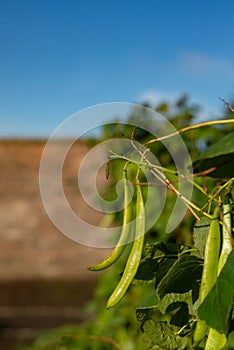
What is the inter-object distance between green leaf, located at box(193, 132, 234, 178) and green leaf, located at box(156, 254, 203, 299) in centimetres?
12

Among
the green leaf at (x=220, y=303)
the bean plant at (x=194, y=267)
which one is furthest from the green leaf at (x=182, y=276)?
the green leaf at (x=220, y=303)

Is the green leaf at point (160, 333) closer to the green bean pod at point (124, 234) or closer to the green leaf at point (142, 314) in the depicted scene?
the green leaf at point (142, 314)

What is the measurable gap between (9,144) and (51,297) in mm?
2176

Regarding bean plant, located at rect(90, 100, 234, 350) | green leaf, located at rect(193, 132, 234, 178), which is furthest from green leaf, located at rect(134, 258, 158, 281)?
green leaf, located at rect(193, 132, 234, 178)

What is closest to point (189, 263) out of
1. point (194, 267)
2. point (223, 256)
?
point (194, 267)

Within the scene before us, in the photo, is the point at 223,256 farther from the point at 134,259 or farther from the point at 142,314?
the point at 142,314

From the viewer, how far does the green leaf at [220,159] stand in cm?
71

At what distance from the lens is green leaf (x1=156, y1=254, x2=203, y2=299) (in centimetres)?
64

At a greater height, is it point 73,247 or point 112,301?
point 73,247

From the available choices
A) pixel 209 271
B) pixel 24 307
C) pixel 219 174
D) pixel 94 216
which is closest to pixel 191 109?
pixel 219 174

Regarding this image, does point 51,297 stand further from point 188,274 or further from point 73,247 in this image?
point 188,274

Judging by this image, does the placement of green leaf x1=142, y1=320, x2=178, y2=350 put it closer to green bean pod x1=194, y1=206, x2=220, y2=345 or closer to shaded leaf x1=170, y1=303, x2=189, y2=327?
shaded leaf x1=170, y1=303, x2=189, y2=327

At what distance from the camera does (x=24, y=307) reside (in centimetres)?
602

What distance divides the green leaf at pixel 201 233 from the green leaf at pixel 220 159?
0.07 m
